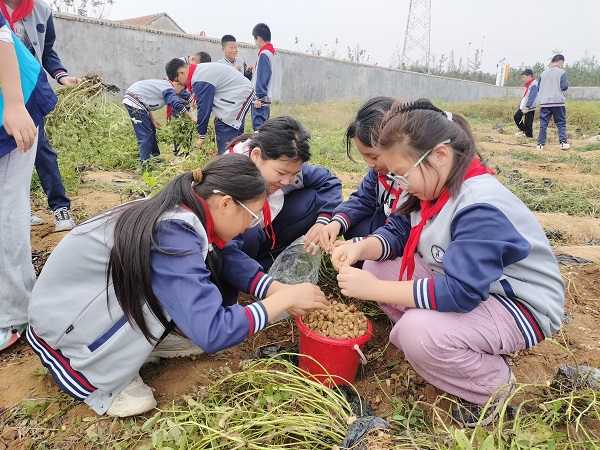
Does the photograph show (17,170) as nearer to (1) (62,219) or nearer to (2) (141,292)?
(2) (141,292)

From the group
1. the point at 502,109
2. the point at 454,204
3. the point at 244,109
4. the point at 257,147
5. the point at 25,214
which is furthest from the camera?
the point at 502,109

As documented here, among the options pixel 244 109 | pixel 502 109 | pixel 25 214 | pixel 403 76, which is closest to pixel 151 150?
pixel 244 109

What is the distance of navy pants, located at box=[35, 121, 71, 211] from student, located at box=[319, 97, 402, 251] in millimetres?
1901

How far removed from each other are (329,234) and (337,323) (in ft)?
2.21

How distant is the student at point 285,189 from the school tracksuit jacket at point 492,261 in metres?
0.79

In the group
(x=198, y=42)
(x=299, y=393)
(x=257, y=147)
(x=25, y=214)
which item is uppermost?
(x=198, y=42)

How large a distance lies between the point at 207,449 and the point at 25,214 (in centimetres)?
132

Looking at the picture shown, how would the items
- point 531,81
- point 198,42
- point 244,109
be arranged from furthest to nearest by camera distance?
point 198,42
point 531,81
point 244,109

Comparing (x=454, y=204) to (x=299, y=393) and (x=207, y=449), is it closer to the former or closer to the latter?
(x=299, y=393)

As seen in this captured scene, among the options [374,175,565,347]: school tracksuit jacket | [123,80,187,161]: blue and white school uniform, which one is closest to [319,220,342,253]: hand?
[374,175,565,347]: school tracksuit jacket

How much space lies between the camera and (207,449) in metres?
1.39

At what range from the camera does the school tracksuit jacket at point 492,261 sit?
146 centimetres

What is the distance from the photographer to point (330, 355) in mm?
1758

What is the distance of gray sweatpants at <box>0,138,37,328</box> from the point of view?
1.93 metres
